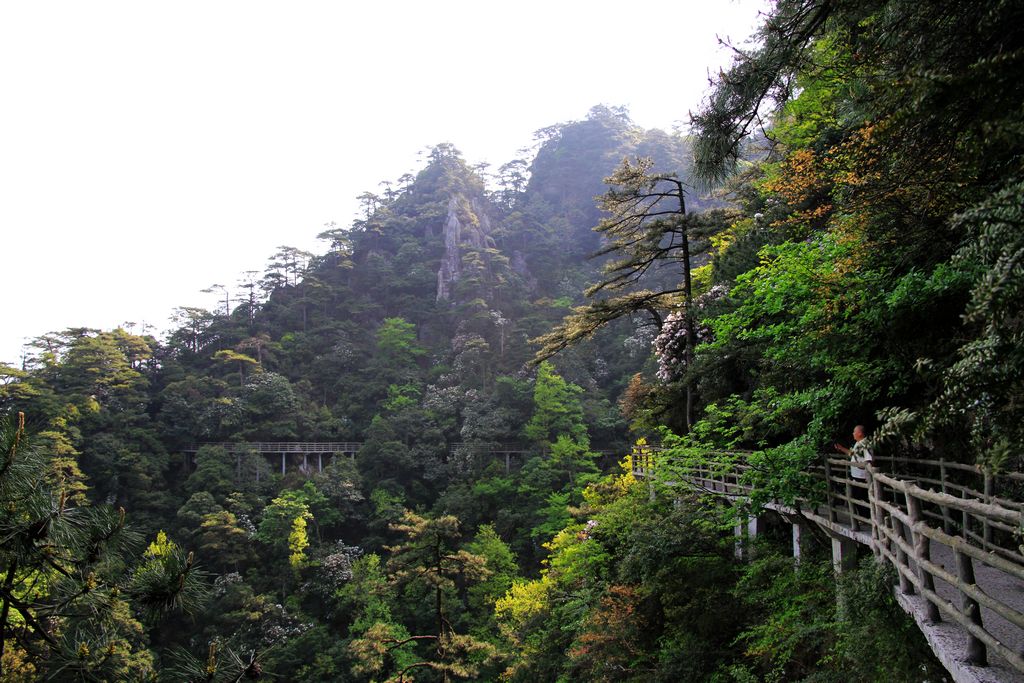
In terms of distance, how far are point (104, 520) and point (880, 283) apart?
265 inches

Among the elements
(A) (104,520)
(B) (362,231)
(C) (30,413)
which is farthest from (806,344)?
(B) (362,231)

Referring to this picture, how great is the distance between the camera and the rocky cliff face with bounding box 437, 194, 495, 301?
44.9 metres

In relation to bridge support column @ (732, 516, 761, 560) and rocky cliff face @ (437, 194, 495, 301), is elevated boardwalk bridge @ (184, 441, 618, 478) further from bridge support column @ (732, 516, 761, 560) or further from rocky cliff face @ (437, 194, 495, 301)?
bridge support column @ (732, 516, 761, 560)

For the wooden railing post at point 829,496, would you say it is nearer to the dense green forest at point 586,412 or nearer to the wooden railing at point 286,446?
the dense green forest at point 586,412

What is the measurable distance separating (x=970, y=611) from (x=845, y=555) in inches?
171

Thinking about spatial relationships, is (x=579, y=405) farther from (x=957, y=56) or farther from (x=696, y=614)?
(x=957, y=56)

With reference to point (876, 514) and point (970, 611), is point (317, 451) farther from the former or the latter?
point (970, 611)

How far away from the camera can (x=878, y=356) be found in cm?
604

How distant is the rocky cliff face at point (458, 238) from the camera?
44875mm

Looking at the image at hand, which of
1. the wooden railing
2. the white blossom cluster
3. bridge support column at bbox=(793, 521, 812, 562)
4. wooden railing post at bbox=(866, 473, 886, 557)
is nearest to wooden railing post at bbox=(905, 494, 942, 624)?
wooden railing post at bbox=(866, 473, 886, 557)

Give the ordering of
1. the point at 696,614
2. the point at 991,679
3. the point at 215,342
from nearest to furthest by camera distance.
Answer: the point at 991,679
the point at 696,614
the point at 215,342

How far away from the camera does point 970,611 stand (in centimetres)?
264

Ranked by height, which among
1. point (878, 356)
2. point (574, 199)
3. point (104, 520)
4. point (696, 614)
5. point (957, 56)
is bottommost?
point (696, 614)

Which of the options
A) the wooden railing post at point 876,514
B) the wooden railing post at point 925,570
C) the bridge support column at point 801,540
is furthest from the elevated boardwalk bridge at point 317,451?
the wooden railing post at point 925,570
